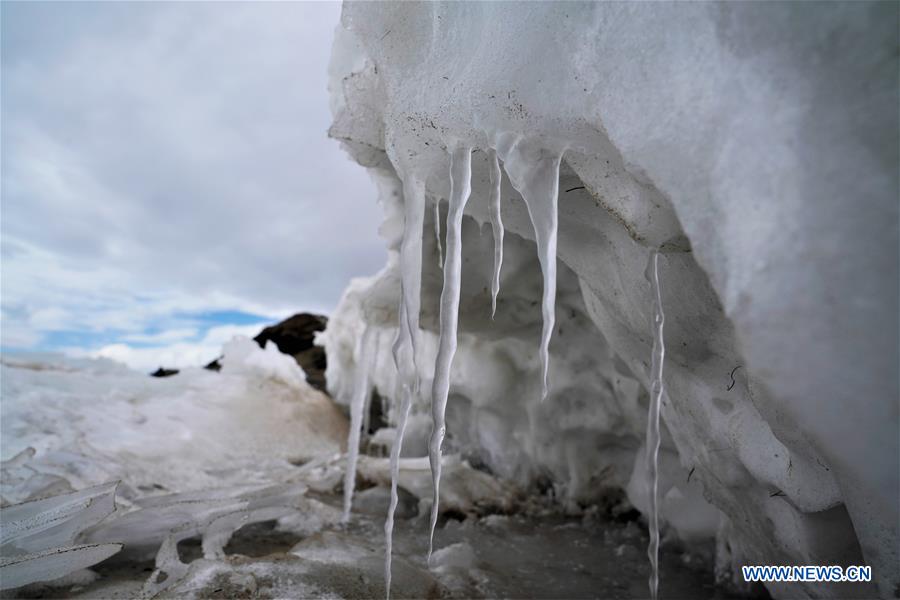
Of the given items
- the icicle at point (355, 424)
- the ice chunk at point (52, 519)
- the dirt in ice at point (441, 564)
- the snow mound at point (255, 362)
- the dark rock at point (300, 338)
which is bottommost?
the dirt in ice at point (441, 564)

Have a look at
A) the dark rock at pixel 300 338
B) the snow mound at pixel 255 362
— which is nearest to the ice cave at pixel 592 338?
the snow mound at pixel 255 362

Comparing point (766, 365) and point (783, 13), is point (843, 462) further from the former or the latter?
point (783, 13)

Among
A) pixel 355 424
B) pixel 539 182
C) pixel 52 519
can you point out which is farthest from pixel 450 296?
pixel 52 519

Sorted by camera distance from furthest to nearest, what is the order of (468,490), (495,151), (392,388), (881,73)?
(392,388)
(468,490)
(495,151)
(881,73)

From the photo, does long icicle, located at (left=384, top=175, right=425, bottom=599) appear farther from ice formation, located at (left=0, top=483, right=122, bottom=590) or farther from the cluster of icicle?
ice formation, located at (left=0, top=483, right=122, bottom=590)

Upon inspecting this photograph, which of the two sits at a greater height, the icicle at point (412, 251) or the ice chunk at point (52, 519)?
the icicle at point (412, 251)

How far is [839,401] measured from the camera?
867 millimetres

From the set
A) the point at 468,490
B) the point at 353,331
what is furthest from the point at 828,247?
the point at 353,331

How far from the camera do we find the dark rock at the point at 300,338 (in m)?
11.5

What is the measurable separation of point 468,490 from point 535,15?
3.27 metres

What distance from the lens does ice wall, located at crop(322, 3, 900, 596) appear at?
0.84m

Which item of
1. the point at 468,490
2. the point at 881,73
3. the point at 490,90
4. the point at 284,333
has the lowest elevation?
the point at 468,490

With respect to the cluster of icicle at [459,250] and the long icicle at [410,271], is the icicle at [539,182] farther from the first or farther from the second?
the long icicle at [410,271]

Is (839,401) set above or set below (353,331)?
below
